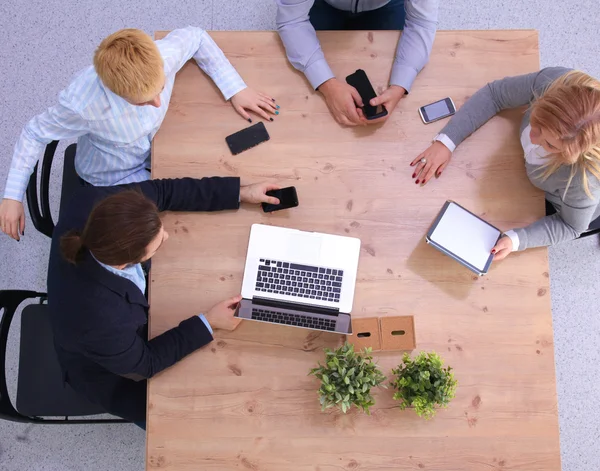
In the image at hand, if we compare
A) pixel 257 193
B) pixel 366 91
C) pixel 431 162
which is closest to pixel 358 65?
pixel 366 91

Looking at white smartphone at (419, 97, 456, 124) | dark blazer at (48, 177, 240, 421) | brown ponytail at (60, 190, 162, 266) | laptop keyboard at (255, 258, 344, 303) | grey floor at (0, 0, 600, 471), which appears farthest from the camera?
grey floor at (0, 0, 600, 471)

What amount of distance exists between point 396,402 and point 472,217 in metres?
0.54

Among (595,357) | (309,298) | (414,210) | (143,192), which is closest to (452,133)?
(414,210)

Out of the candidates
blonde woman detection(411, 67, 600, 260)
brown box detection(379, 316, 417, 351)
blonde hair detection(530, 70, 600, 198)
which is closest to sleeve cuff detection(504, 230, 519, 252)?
blonde woman detection(411, 67, 600, 260)

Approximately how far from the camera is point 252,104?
1409 mm

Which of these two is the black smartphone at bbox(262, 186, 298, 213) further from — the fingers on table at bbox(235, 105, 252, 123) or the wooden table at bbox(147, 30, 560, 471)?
the fingers on table at bbox(235, 105, 252, 123)

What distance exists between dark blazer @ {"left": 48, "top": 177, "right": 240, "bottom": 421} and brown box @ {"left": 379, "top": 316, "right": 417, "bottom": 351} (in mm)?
456

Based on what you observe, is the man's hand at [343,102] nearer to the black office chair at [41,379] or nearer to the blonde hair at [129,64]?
the blonde hair at [129,64]

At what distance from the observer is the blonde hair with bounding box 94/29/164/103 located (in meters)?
1.18

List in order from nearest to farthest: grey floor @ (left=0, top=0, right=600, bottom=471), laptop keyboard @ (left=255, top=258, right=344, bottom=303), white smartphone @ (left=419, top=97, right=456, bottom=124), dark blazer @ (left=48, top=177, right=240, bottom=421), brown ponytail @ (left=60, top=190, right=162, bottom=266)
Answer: brown ponytail @ (left=60, top=190, right=162, bottom=266) → dark blazer @ (left=48, top=177, right=240, bottom=421) → laptop keyboard @ (left=255, top=258, right=344, bottom=303) → white smartphone @ (left=419, top=97, right=456, bottom=124) → grey floor @ (left=0, top=0, right=600, bottom=471)

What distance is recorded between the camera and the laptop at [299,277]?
4.28 ft

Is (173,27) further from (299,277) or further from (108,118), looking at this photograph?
(299,277)

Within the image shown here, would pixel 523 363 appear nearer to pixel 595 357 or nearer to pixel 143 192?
pixel 595 357

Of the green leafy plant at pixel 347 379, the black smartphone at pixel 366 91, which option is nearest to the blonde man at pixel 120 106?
the black smartphone at pixel 366 91
